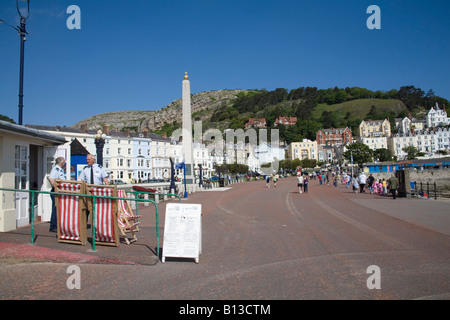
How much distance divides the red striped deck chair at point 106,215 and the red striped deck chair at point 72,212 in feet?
0.94

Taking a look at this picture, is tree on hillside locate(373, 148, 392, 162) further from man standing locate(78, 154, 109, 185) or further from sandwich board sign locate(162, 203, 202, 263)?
sandwich board sign locate(162, 203, 202, 263)

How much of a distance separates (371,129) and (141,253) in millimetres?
181315

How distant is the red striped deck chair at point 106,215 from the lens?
7.00 metres

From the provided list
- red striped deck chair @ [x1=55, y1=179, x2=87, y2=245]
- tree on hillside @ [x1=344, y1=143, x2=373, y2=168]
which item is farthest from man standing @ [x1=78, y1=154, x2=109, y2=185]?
tree on hillside @ [x1=344, y1=143, x2=373, y2=168]

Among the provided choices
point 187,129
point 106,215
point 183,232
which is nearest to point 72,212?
point 106,215

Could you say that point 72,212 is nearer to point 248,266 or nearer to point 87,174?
point 87,174

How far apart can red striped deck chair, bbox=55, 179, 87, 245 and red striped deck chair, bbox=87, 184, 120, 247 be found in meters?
0.29

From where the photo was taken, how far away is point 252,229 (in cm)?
980

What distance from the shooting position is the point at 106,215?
7039mm

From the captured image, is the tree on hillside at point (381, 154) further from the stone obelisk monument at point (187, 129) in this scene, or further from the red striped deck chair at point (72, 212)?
the red striped deck chair at point (72, 212)

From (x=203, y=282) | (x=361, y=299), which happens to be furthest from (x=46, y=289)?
(x=361, y=299)

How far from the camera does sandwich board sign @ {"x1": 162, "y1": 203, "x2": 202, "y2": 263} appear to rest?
6191 mm

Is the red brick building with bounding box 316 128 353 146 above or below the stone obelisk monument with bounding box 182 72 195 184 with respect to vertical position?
above

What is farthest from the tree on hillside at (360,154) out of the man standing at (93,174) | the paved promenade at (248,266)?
the man standing at (93,174)
